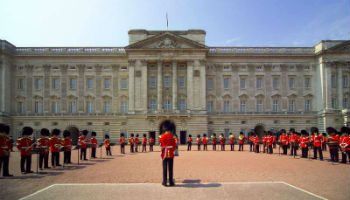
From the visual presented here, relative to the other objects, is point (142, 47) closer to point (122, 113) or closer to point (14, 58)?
point (122, 113)

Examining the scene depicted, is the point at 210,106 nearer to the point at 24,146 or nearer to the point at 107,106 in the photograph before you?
the point at 107,106

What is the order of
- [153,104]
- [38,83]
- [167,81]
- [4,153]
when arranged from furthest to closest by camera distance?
1. [38,83]
2. [167,81]
3. [153,104]
4. [4,153]

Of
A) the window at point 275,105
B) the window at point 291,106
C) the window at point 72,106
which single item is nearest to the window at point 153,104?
the window at point 72,106

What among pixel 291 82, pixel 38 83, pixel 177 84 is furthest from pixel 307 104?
pixel 38 83

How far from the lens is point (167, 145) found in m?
12.0

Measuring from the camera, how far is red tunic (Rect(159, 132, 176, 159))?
1189 centimetres

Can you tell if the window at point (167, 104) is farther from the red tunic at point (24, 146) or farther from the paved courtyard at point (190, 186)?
the paved courtyard at point (190, 186)

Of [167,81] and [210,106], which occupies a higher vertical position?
[167,81]

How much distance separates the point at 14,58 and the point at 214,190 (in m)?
50.2

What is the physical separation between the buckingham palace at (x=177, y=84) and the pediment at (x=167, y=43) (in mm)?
Answer: 153

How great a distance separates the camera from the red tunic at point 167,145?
1189 centimetres

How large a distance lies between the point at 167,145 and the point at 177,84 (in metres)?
40.0

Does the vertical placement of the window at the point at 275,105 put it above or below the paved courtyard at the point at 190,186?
above

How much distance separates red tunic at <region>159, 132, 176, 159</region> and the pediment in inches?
1554
